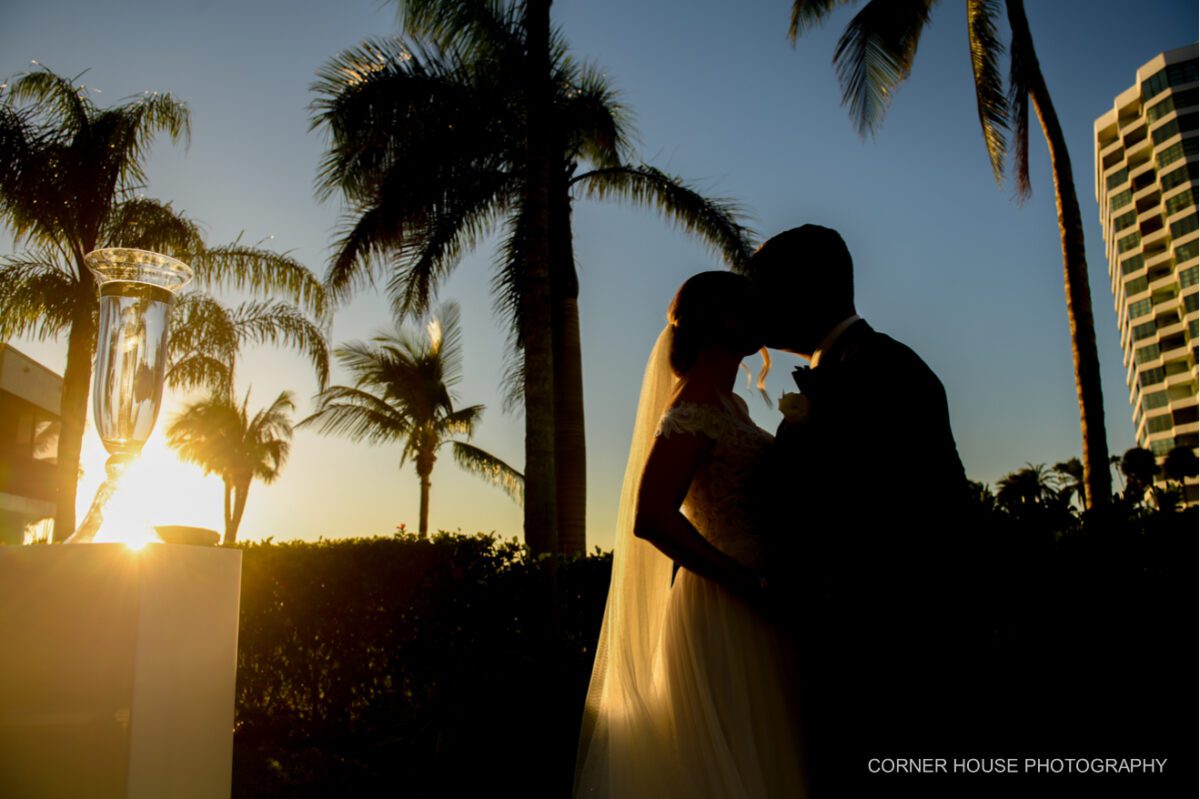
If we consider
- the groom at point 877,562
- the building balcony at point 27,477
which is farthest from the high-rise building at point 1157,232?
the building balcony at point 27,477

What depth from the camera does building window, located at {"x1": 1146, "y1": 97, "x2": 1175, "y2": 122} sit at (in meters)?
74.1

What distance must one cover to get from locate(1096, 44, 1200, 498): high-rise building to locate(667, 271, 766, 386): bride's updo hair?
80.9 meters

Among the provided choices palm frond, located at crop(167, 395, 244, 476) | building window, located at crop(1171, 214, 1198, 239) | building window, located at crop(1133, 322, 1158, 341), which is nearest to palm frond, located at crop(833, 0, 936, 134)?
palm frond, located at crop(167, 395, 244, 476)

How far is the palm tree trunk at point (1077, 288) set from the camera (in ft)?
33.2

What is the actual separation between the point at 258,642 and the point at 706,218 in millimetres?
9416

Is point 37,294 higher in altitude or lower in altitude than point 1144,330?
lower

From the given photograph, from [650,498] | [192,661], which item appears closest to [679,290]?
[650,498]

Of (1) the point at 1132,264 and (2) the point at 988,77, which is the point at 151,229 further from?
(1) the point at 1132,264

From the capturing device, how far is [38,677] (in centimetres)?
222

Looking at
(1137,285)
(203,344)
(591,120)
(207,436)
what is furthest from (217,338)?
(1137,285)

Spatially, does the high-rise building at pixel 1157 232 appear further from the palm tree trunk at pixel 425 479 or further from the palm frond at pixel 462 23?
the palm frond at pixel 462 23

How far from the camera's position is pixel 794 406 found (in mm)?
2291

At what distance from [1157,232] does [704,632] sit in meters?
99.1

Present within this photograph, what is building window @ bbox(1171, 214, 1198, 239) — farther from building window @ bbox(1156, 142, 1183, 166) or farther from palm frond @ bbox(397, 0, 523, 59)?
palm frond @ bbox(397, 0, 523, 59)
